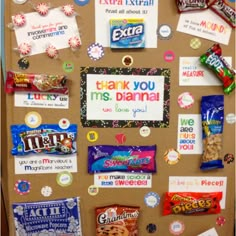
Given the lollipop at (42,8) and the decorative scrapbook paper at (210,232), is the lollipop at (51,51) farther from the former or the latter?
the decorative scrapbook paper at (210,232)

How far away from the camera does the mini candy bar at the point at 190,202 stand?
100 cm

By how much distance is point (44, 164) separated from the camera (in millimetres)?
969

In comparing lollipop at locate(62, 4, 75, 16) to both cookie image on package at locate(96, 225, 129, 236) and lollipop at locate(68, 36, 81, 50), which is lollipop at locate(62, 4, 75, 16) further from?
cookie image on package at locate(96, 225, 129, 236)

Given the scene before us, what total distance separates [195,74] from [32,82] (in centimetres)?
42

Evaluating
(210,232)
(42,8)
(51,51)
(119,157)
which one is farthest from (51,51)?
(210,232)

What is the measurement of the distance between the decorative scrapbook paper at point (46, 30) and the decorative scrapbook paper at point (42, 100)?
110mm

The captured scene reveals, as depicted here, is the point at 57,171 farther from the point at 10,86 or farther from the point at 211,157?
the point at 211,157

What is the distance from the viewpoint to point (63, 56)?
3.05 ft

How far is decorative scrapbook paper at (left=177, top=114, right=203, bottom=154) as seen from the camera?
3.17ft

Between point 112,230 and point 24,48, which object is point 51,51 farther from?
point 112,230

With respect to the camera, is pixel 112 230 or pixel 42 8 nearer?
pixel 42 8

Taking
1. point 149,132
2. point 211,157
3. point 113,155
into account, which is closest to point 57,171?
point 113,155

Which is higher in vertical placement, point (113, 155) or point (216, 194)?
point (113, 155)

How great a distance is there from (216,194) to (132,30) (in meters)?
0.50
